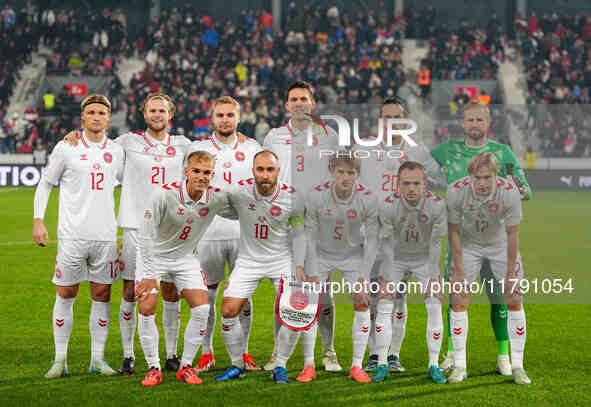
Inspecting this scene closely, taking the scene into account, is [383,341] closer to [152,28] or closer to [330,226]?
[330,226]

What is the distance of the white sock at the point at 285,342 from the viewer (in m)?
5.91

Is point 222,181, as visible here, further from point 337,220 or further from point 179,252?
point 337,220

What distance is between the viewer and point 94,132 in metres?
6.16

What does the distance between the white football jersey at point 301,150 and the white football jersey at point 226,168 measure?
0.28 m

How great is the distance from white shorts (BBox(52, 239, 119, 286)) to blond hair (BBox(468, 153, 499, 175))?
2738 millimetres

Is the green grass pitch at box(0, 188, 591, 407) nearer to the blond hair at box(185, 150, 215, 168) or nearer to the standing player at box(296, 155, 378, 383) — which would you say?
the standing player at box(296, 155, 378, 383)

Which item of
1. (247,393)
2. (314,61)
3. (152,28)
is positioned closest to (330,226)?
(247,393)

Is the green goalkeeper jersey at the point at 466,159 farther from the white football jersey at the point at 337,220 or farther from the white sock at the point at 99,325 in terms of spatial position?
the white sock at the point at 99,325

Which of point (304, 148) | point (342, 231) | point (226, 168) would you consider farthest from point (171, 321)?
point (304, 148)

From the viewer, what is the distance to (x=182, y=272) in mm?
5891

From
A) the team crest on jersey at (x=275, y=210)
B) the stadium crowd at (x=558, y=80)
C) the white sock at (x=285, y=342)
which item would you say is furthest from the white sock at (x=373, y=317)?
the stadium crowd at (x=558, y=80)

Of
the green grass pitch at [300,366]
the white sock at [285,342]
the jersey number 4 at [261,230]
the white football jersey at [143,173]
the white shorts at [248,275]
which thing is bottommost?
the green grass pitch at [300,366]

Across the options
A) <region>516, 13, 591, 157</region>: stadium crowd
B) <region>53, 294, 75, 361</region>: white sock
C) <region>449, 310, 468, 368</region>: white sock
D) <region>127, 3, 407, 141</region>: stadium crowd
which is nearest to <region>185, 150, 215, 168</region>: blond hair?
<region>53, 294, 75, 361</region>: white sock

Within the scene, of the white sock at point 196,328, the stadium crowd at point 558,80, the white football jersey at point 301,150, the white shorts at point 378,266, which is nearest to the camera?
the white sock at point 196,328
